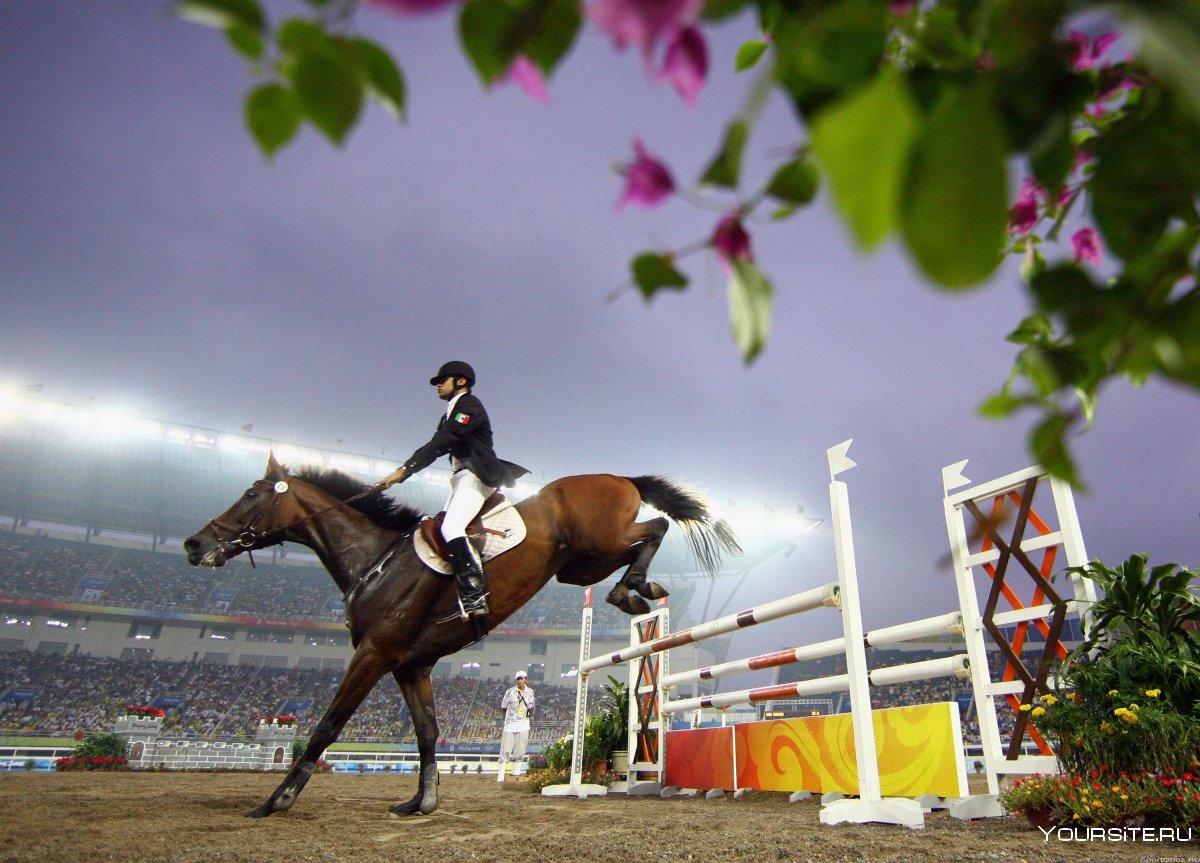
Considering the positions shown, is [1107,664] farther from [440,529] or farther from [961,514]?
[440,529]

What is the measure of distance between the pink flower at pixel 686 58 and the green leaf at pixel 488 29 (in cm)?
11

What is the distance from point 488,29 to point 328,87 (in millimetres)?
110

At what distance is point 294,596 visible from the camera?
1078 inches

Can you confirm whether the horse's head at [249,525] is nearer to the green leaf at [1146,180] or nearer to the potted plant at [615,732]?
the potted plant at [615,732]

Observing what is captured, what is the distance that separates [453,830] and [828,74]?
350 centimetres

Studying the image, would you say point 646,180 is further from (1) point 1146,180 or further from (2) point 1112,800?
(2) point 1112,800

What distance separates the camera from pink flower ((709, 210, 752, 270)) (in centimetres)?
51

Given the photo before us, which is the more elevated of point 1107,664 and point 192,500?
point 192,500

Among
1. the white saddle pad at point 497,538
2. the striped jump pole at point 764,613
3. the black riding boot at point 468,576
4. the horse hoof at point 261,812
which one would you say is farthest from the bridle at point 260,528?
the striped jump pole at point 764,613

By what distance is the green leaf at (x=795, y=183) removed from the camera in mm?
493

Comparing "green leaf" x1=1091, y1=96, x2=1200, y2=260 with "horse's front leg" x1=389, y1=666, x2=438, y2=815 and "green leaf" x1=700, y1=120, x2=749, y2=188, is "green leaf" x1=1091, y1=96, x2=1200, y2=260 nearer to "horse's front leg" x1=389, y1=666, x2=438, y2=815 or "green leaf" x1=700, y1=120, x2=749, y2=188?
"green leaf" x1=700, y1=120, x2=749, y2=188

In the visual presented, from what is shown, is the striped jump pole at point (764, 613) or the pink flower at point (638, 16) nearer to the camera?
the pink flower at point (638, 16)

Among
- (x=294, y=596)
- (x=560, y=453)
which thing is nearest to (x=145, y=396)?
(x=294, y=596)

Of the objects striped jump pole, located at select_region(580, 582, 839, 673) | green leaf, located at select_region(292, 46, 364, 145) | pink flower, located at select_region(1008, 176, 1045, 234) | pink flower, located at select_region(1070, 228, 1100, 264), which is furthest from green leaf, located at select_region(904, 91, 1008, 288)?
striped jump pole, located at select_region(580, 582, 839, 673)
